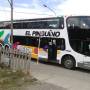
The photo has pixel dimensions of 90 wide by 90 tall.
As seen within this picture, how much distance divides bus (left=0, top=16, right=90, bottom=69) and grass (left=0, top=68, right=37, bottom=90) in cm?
545

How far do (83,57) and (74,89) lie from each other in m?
6.28

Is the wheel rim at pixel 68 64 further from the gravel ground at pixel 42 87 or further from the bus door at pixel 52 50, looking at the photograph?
the gravel ground at pixel 42 87

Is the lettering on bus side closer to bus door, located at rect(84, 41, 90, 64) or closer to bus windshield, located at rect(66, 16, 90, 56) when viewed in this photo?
bus windshield, located at rect(66, 16, 90, 56)

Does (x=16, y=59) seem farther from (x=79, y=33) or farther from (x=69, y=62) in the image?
(x=79, y=33)

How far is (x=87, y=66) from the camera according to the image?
60.4ft

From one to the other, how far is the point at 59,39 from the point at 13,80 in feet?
25.4

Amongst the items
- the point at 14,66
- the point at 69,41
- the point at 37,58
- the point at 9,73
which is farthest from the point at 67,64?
the point at 9,73

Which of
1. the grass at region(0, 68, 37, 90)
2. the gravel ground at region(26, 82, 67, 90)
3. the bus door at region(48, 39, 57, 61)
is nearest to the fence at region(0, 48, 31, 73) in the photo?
the grass at region(0, 68, 37, 90)

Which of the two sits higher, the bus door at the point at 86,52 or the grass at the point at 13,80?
the bus door at the point at 86,52

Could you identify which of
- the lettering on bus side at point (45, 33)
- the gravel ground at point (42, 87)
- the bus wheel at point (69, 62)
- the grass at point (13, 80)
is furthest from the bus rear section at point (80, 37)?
the gravel ground at point (42, 87)

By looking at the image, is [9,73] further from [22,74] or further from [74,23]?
[74,23]

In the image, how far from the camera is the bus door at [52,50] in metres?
20.6

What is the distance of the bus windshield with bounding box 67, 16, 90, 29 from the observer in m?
18.8

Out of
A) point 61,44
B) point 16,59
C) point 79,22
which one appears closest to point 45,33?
point 61,44
